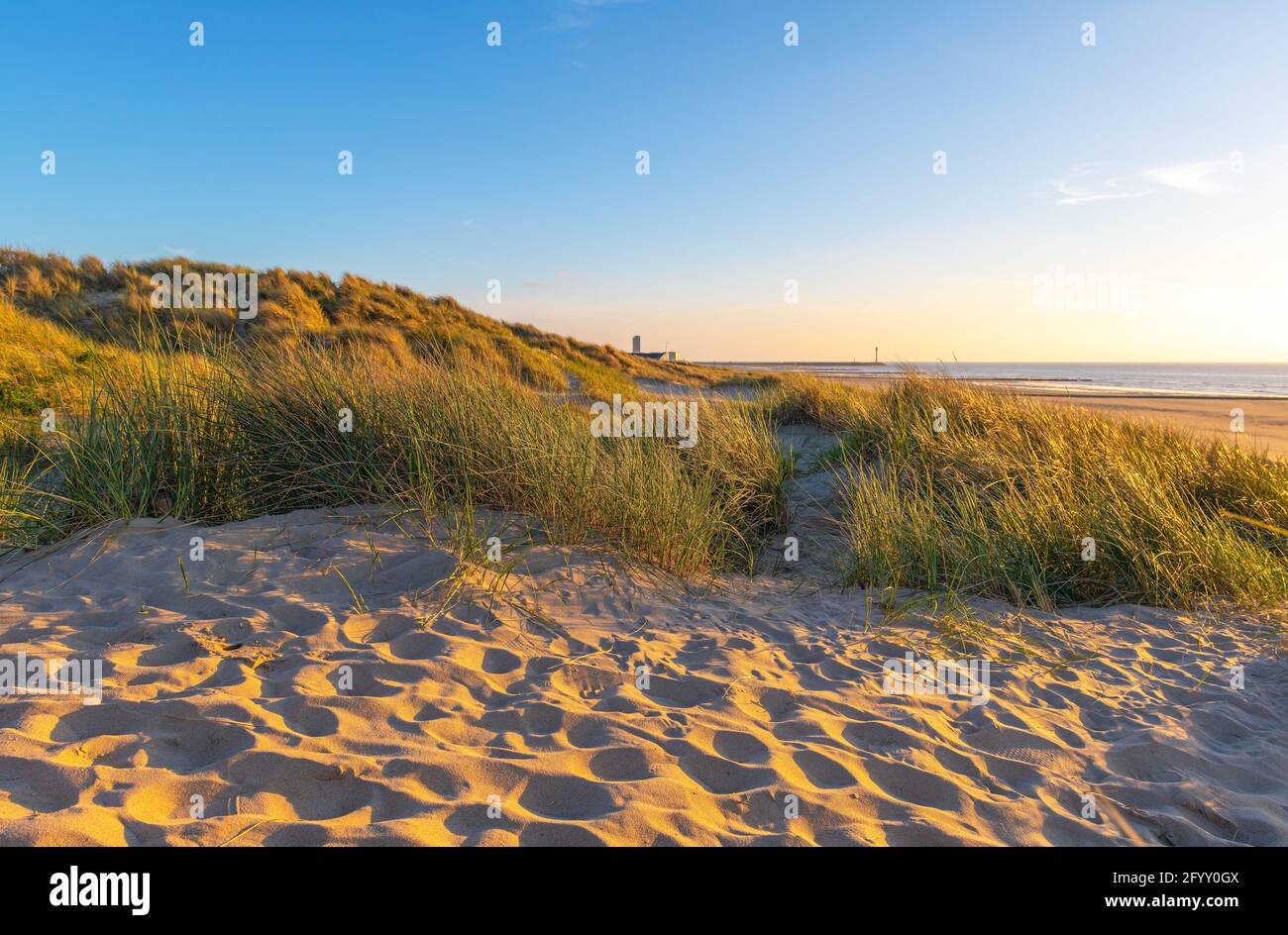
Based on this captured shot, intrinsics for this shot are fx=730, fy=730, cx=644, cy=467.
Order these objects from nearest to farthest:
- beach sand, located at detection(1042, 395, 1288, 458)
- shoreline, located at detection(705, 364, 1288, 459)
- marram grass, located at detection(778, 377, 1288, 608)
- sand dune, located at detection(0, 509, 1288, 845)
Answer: sand dune, located at detection(0, 509, 1288, 845) → marram grass, located at detection(778, 377, 1288, 608) → shoreline, located at detection(705, 364, 1288, 459) → beach sand, located at detection(1042, 395, 1288, 458)

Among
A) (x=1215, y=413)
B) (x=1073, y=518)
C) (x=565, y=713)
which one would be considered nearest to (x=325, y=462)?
(x=565, y=713)

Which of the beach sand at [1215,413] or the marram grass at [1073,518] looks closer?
the marram grass at [1073,518]

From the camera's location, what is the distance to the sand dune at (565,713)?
215 centimetres

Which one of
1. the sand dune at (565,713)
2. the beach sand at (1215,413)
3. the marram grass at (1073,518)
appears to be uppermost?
the beach sand at (1215,413)

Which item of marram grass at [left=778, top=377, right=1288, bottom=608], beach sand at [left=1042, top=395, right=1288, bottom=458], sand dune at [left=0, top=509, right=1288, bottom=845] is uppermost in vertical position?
beach sand at [left=1042, top=395, right=1288, bottom=458]

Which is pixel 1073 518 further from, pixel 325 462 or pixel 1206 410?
pixel 1206 410

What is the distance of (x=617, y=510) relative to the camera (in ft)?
15.7

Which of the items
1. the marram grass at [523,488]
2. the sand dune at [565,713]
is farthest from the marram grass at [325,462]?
the sand dune at [565,713]

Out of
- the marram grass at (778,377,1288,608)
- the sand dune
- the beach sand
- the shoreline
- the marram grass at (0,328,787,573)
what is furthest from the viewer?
the beach sand

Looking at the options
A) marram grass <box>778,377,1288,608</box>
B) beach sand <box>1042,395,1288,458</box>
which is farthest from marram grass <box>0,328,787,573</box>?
beach sand <box>1042,395,1288,458</box>

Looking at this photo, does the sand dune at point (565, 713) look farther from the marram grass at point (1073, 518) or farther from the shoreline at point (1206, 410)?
the shoreline at point (1206, 410)

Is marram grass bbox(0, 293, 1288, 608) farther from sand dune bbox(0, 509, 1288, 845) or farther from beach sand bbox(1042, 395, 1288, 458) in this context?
beach sand bbox(1042, 395, 1288, 458)

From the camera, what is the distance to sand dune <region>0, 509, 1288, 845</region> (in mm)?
2154
